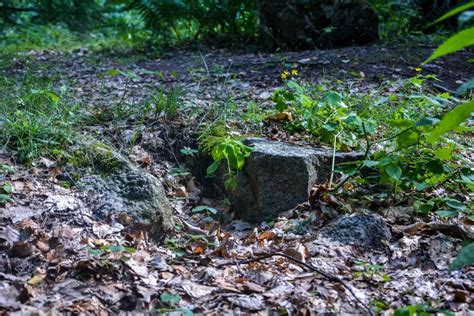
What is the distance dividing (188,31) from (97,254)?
6848 mm

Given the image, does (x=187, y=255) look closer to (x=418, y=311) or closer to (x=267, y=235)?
(x=267, y=235)

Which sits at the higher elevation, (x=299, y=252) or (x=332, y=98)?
(x=332, y=98)

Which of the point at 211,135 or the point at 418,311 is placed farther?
the point at 211,135

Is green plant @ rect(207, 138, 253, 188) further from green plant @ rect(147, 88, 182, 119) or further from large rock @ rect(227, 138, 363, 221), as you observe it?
green plant @ rect(147, 88, 182, 119)

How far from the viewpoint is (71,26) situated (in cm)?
1092

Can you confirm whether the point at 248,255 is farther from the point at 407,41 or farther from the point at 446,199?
the point at 407,41

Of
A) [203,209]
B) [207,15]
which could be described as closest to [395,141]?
[203,209]

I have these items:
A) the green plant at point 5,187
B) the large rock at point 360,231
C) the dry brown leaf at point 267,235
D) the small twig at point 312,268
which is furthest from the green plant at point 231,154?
the green plant at point 5,187

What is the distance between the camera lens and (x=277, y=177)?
3703 mm

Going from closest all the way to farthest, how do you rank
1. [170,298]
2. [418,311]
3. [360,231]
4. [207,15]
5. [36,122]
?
[418,311] → [170,298] → [360,231] → [36,122] → [207,15]

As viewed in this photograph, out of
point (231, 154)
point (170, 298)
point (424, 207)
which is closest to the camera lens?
point (170, 298)

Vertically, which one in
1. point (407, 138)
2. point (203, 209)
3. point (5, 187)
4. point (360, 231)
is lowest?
point (203, 209)

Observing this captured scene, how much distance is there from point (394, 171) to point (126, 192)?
5.32 feet

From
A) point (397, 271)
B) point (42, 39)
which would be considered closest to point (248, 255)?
point (397, 271)
